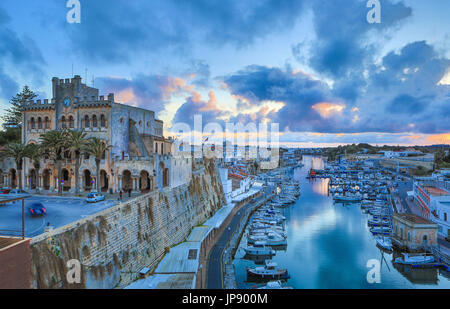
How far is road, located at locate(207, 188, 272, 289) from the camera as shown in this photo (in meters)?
23.5

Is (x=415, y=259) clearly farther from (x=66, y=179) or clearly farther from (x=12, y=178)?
(x=12, y=178)

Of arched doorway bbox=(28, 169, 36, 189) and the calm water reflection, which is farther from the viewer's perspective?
arched doorway bbox=(28, 169, 36, 189)

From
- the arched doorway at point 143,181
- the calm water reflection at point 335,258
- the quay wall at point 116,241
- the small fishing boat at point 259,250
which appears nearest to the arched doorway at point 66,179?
the arched doorway at point 143,181

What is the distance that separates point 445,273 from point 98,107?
1707 inches

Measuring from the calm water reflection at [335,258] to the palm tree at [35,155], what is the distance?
25.9m

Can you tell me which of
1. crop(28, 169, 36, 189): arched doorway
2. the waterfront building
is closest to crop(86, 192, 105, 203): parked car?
crop(28, 169, 36, 189): arched doorway

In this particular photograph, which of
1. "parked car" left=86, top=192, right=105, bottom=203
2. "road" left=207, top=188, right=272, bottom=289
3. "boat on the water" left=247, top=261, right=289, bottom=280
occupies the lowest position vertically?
"boat on the water" left=247, top=261, right=289, bottom=280

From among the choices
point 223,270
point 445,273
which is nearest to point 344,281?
point 445,273

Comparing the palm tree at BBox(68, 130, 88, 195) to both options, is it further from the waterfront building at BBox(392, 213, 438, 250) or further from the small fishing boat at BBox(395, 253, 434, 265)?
the waterfront building at BBox(392, 213, 438, 250)

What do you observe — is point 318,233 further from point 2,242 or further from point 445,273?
point 2,242

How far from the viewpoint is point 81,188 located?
34.0 m

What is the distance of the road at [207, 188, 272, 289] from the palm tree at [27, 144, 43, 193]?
22.4 m

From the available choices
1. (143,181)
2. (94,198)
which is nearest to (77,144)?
(94,198)
